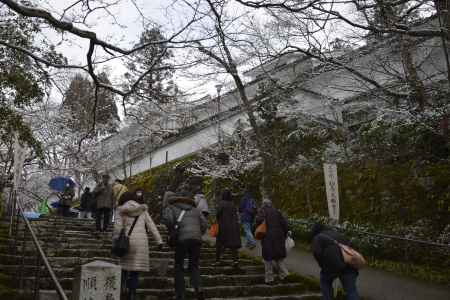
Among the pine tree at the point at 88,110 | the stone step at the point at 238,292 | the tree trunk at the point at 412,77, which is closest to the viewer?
the stone step at the point at 238,292

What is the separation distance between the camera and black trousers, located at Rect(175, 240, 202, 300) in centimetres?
621

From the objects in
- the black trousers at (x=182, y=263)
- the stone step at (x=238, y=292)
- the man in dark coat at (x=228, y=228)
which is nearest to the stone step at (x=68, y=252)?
the man in dark coat at (x=228, y=228)

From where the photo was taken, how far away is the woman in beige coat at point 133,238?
19.6 feet

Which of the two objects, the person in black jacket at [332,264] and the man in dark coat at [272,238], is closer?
the person in black jacket at [332,264]

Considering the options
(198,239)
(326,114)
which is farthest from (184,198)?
(326,114)

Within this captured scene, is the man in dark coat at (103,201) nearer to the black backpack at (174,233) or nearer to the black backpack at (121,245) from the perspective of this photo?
the black backpack at (174,233)

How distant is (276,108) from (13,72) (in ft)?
33.2

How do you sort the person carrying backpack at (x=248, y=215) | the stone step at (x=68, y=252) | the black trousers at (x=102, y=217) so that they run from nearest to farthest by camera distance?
the stone step at (x=68, y=252), the black trousers at (x=102, y=217), the person carrying backpack at (x=248, y=215)

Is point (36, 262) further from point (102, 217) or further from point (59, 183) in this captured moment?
point (59, 183)

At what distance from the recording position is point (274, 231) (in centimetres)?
777

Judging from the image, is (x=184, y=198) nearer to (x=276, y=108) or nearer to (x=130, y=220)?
(x=130, y=220)

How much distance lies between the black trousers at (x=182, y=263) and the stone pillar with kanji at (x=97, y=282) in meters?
1.69

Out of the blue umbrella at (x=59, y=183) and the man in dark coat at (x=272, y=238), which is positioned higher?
the blue umbrella at (x=59, y=183)

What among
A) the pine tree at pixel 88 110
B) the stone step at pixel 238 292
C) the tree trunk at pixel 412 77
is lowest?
the stone step at pixel 238 292
